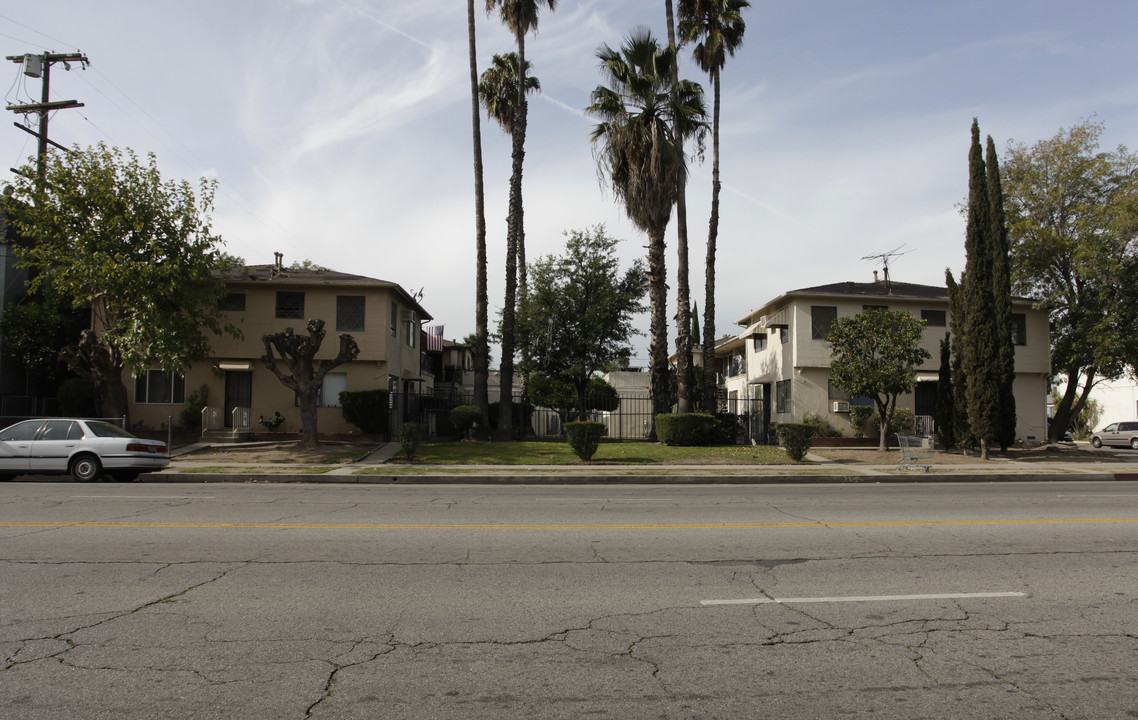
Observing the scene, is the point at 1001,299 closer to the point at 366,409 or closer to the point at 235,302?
the point at 366,409

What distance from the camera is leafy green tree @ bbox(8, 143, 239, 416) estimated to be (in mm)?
21328

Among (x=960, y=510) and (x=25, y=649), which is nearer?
(x=25, y=649)

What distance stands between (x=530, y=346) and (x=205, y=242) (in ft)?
48.0

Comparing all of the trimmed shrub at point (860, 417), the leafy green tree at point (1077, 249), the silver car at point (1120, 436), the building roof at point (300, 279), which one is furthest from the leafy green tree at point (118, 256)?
the silver car at point (1120, 436)

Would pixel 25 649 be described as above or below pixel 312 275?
below

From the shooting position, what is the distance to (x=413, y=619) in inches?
214

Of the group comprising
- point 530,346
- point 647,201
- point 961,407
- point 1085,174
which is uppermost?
point 1085,174

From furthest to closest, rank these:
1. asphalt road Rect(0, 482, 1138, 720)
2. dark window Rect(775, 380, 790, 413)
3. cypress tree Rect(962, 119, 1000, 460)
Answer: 1. dark window Rect(775, 380, 790, 413)
2. cypress tree Rect(962, 119, 1000, 460)
3. asphalt road Rect(0, 482, 1138, 720)

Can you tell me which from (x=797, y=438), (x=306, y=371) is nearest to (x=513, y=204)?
(x=306, y=371)

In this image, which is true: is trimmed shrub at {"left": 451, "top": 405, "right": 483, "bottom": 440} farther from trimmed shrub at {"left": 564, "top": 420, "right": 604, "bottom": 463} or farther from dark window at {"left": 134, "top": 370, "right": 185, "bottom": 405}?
dark window at {"left": 134, "top": 370, "right": 185, "bottom": 405}

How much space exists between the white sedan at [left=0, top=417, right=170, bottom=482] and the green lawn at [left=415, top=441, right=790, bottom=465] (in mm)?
7146

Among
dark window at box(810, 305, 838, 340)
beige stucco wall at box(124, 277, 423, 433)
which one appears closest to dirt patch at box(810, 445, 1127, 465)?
dark window at box(810, 305, 838, 340)

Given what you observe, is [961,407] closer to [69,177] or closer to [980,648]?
[980,648]

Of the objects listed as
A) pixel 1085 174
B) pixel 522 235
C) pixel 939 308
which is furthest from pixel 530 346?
pixel 1085 174
